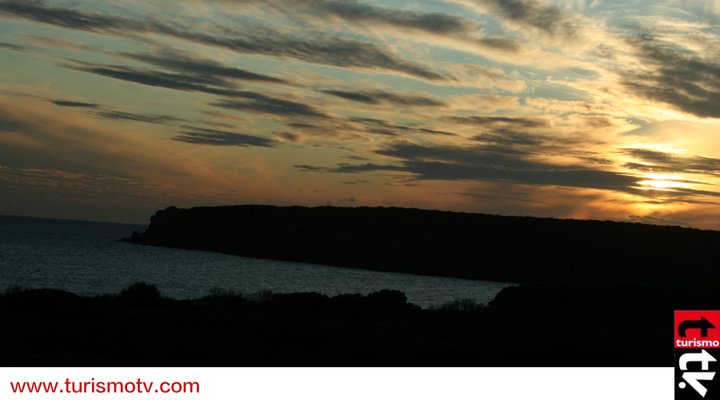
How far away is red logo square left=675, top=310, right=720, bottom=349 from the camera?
18281 millimetres

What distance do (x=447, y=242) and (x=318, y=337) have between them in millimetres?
118192

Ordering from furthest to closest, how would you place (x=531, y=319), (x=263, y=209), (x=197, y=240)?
(x=263, y=209) < (x=197, y=240) < (x=531, y=319)

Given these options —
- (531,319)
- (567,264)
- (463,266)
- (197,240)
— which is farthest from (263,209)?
(531,319)

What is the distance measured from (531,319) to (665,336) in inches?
376

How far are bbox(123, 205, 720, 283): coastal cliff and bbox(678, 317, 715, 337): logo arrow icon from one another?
9916cm

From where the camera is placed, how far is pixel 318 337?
83.9ft

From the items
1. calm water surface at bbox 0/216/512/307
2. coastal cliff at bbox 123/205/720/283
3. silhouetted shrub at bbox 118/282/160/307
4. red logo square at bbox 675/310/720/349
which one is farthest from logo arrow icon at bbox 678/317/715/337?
coastal cliff at bbox 123/205/720/283

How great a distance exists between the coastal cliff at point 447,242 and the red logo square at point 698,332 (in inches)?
Answer: 3936

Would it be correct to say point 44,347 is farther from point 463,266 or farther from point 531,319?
point 463,266

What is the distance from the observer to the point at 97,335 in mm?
21953
